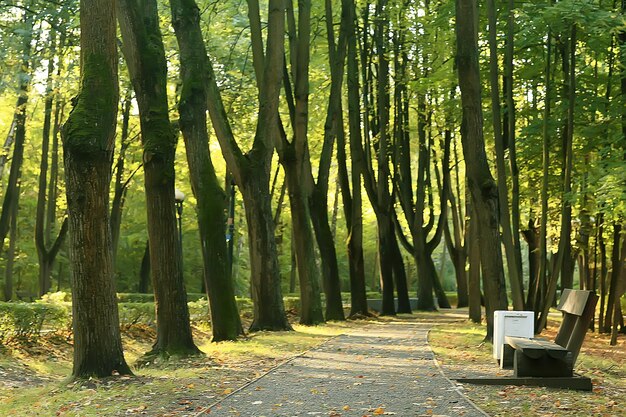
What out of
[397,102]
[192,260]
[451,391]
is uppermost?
[397,102]

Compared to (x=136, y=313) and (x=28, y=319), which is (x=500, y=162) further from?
(x=136, y=313)

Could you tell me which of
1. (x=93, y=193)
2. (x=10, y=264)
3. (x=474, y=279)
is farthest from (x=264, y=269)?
(x=10, y=264)

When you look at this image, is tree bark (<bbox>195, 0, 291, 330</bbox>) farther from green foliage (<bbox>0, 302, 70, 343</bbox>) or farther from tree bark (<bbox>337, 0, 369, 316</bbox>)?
tree bark (<bbox>337, 0, 369, 316</bbox>)

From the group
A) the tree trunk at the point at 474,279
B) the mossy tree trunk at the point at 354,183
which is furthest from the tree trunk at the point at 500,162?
the mossy tree trunk at the point at 354,183

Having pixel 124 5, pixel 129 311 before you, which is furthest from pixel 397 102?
pixel 124 5

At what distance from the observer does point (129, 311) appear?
2394cm

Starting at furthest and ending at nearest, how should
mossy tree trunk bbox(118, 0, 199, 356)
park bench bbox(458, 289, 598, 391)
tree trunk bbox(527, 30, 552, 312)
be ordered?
1. tree trunk bbox(527, 30, 552, 312)
2. mossy tree trunk bbox(118, 0, 199, 356)
3. park bench bbox(458, 289, 598, 391)

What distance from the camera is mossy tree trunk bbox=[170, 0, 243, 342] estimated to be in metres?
16.3

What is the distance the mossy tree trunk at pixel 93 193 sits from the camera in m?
11.2

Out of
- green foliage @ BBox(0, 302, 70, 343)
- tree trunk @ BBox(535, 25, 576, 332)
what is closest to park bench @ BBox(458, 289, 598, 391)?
tree trunk @ BBox(535, 25, 576, 332)

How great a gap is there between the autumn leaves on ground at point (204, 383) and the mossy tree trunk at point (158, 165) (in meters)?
0.68

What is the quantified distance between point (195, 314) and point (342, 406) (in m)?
18.4

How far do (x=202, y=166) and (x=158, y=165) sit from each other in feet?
9.14

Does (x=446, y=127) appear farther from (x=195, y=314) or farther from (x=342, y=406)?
(x=342, y=406)
